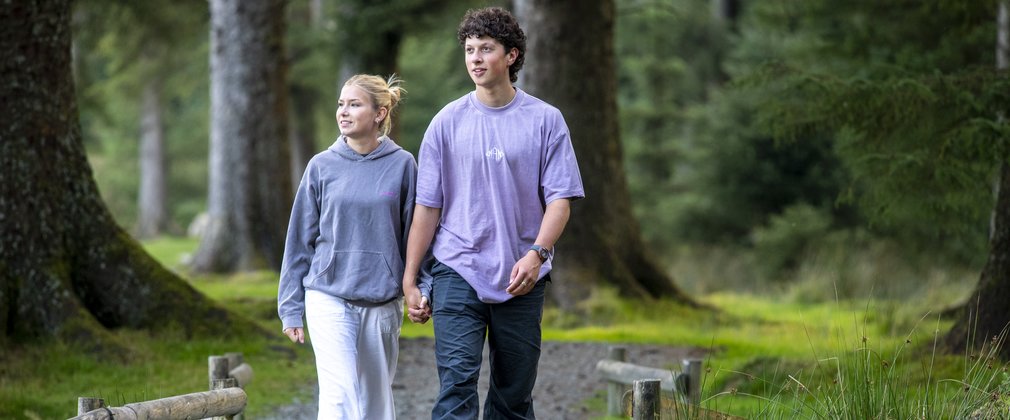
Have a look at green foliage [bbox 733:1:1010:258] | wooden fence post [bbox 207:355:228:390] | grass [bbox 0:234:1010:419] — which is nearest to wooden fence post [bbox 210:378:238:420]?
wooden fence post [bbox 207:355:228:390]

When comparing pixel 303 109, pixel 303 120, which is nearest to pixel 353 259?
pixel 303 109

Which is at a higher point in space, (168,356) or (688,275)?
(168,356)

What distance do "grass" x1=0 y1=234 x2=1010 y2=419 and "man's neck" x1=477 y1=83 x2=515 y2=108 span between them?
4.87ft

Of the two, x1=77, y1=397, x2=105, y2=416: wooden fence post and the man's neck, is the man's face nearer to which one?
the man's neck

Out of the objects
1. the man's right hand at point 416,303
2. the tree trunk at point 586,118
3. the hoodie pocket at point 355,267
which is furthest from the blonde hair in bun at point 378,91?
the tree trunk at point 586,118

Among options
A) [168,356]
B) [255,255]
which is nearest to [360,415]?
[168,356]

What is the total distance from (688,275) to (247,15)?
835 centimetres

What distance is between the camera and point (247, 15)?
15.9 meters

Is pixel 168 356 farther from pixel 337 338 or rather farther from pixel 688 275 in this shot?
pixel 688 275

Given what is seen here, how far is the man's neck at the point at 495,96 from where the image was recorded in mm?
5047

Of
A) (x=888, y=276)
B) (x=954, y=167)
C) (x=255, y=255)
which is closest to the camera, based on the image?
(x=954, y=167)

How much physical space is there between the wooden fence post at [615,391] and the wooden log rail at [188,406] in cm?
254

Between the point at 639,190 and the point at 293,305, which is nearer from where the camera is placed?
the point at 293,305

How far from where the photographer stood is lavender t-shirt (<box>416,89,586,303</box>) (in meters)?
4.96
